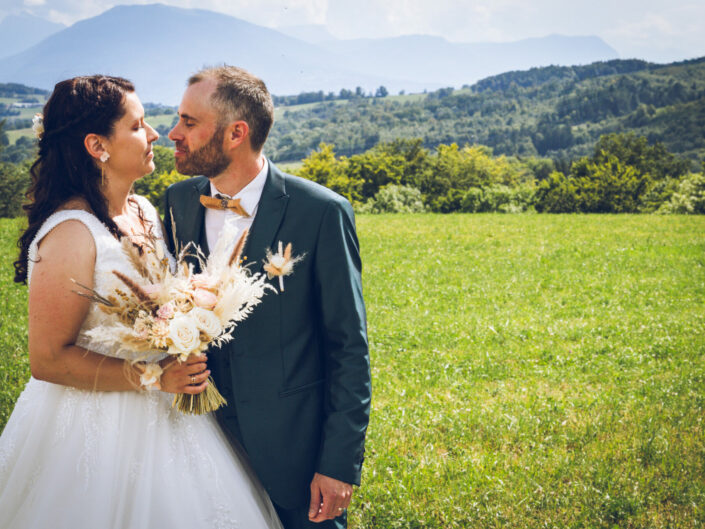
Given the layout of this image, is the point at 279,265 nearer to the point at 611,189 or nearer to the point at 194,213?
the point at 194,213

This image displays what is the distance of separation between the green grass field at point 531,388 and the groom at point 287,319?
2.29m

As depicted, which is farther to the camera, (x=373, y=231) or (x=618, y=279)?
(x=373, y=231)

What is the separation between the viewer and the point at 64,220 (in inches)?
103

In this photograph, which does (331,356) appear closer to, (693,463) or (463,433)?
(463,433)

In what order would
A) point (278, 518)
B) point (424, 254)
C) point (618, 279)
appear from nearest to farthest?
point (278, 518), point (618, 279), point (424, 254)

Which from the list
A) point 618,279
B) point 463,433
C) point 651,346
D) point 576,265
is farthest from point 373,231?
point 463,433

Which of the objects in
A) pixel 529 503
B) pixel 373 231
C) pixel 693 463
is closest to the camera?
pixel 529 503

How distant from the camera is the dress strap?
8.52ft

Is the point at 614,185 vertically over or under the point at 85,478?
over

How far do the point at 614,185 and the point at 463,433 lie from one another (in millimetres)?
41645

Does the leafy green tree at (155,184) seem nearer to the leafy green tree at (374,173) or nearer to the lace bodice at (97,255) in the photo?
the leafy green tree at (374,173)

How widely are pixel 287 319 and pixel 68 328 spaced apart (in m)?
1.02

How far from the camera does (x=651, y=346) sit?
9.38 m

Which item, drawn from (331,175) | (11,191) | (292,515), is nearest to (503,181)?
(331,175)
